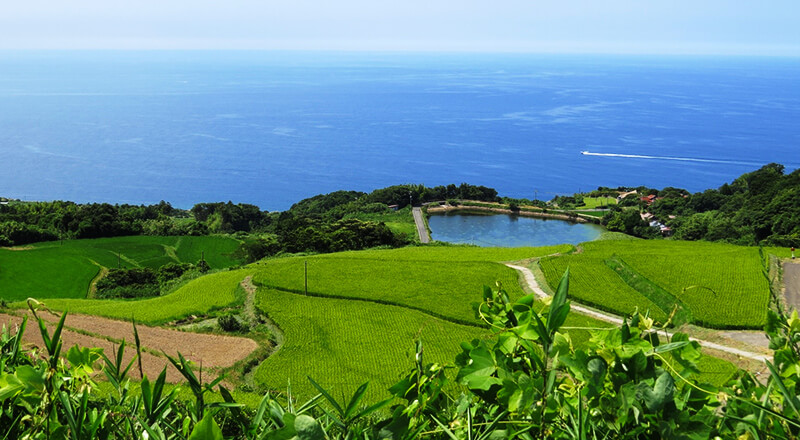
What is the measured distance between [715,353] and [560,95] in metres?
148

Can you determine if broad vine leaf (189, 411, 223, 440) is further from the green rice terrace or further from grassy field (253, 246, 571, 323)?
grassy field (253, 246, 571, 323)

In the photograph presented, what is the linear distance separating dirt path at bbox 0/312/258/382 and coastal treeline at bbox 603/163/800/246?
1013 inches

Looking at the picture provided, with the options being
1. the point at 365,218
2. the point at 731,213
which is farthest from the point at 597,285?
the point at 365,218

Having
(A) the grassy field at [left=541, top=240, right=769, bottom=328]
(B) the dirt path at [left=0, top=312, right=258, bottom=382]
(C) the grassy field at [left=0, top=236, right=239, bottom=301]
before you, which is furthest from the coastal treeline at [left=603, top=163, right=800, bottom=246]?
(C) the grassy field at [left=0, top=236, right=239, bottom=301]

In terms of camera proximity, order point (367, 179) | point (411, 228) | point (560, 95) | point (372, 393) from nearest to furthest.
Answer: point (372, 393) < point (411, 228) < point (367, 179) < point (560, 95)

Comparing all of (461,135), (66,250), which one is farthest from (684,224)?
(461,135)

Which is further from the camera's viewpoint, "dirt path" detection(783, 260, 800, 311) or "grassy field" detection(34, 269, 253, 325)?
"grassy field" detection(34, 269, 253, 325)

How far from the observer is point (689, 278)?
20.2 m

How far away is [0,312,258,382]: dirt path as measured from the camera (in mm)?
15000

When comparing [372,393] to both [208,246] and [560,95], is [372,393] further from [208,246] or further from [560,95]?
[560,95]

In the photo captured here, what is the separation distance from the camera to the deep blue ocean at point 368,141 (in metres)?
78.3

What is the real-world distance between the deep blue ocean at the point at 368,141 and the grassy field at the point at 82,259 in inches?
1275

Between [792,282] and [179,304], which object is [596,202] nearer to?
[792,282]

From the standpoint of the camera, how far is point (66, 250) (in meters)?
36.5
